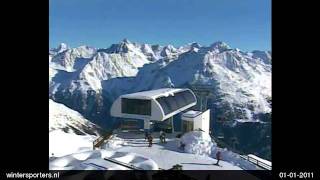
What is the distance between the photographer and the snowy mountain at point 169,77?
66.0 m

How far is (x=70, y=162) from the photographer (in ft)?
27.3

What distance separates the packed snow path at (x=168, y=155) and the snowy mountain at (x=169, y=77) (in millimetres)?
39857

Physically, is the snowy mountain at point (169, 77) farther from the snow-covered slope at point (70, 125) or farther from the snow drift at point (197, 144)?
the snow drift at point (197, 144)

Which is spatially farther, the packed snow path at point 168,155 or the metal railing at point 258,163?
the packed snow path at point 168,155

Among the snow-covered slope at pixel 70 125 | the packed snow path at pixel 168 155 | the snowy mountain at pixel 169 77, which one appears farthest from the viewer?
the snowy mountain at pixel 169 77

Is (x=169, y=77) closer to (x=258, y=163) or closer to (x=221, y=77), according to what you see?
(x=221, y=77)

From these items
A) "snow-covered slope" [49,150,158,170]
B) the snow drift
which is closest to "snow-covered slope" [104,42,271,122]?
the snow drift

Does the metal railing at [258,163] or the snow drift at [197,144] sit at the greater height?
the snow drift at [197,144]

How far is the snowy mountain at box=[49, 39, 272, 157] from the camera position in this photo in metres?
66.0

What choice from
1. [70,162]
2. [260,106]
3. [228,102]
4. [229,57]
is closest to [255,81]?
[260,106]

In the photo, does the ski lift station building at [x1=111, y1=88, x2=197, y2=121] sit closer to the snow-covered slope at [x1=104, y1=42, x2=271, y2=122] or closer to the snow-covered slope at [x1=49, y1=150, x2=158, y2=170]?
the snow-covered slope at [x1=49, y1=150, x2=158, y2=170]

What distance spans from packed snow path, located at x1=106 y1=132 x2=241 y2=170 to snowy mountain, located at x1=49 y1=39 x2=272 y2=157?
131 feet

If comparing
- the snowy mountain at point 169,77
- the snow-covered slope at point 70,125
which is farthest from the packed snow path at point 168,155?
the snowy mountain at point 169,77

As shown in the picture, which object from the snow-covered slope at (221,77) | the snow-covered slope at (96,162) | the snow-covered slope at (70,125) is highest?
the snow-covered slope at (221,77)
